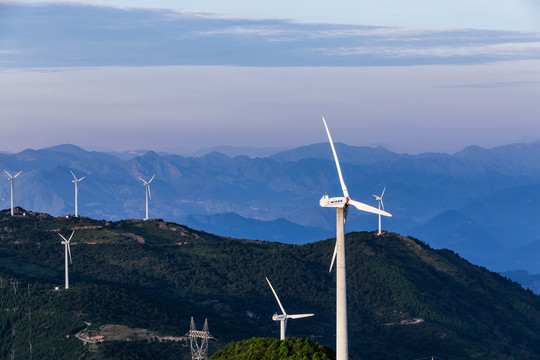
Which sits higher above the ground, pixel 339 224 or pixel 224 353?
pixel 339 224

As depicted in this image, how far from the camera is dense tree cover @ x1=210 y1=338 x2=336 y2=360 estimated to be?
163 meters

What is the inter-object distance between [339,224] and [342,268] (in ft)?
18.6

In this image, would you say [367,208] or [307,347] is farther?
[307,347]

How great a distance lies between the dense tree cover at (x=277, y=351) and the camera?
16338 cm

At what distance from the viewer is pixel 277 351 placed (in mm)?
169375

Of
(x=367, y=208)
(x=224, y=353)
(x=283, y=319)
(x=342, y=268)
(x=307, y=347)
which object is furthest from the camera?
(x=283, y=319)

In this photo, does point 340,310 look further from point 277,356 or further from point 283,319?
point 283,319

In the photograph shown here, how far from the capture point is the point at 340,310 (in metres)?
123

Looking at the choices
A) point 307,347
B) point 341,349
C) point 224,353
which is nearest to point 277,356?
point 307,347

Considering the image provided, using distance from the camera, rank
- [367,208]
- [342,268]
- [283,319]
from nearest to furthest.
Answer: [342,268] < [367,208] < [283,319]

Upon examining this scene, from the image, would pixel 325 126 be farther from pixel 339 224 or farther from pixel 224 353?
pixel 224 353

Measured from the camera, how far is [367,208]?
13212cm

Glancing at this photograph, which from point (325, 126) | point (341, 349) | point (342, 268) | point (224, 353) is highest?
point (325, 126)

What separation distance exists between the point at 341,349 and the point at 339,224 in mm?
16176
